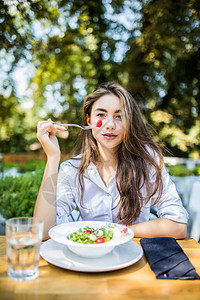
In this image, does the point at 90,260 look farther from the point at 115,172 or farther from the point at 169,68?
the point at 169,68

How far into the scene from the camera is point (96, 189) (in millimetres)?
1696

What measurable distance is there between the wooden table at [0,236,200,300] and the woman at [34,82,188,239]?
61 cm

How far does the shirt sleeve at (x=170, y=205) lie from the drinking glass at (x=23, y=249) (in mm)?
758

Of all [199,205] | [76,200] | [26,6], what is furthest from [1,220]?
[26,6]

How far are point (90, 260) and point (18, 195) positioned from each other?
167 cm

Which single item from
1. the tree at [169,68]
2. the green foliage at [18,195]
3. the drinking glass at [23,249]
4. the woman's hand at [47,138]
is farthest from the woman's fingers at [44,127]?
the tree at [169,68]

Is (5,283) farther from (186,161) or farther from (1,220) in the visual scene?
(186,161)

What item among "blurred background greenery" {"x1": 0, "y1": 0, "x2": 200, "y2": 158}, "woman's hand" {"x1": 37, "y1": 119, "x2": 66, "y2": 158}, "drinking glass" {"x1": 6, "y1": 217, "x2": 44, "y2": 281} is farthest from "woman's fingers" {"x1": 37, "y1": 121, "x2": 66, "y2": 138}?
"blurred background greenery" {"x1": 0, "y1": 0, "x2": 200, "y2": 158}

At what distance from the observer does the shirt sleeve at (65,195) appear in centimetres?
156

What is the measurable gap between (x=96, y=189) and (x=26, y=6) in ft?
8.10

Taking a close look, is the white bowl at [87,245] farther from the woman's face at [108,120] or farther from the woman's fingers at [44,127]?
the woman's face at [108,120]

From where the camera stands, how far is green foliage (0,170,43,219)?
2.39m

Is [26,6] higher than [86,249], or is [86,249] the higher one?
[26,6]

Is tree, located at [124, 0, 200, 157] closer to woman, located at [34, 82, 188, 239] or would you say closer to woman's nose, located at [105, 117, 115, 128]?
woman, located at [34, 82, 188, 239]
